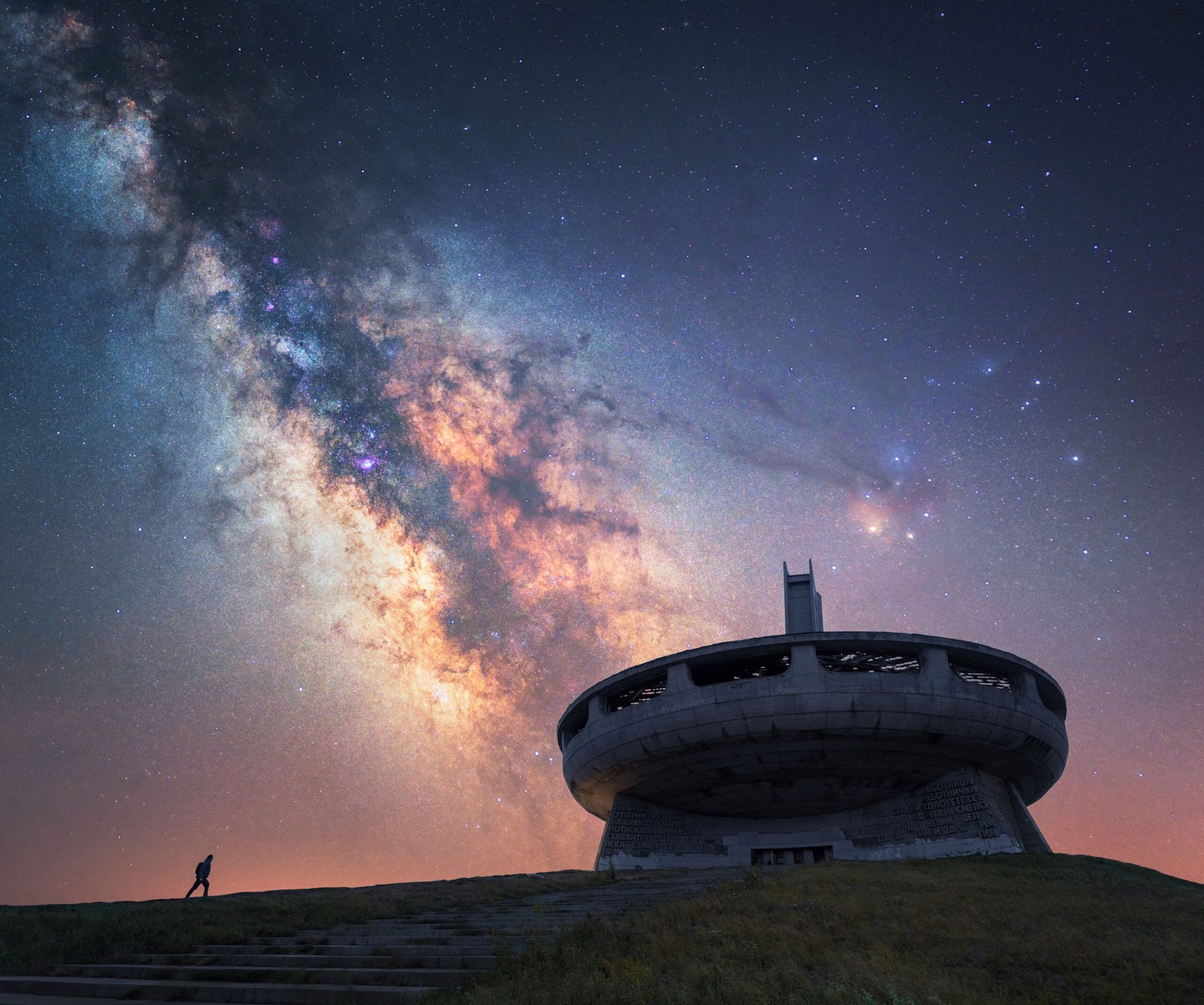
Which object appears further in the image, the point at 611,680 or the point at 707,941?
the point at 611,680

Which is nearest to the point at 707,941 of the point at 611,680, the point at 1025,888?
the point at 1025,888

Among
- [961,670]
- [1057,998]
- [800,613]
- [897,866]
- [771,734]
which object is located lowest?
[1057,998]

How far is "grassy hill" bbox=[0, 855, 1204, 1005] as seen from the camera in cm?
835

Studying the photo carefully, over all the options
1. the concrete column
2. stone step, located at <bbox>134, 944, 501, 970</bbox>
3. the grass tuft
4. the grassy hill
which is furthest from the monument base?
stone step, located at <bbox>134, 944, 501, 970</bbox>

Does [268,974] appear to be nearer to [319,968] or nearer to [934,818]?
[319,968]

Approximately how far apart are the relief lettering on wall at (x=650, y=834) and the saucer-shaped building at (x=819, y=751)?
0.21 ft

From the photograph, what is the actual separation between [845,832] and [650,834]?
9.13m

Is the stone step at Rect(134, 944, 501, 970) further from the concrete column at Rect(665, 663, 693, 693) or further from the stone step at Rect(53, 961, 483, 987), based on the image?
the concrete column at Rect(665, 663, 693, 693)

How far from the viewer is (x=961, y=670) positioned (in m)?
32.1

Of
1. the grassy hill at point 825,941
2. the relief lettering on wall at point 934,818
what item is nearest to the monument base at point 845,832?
the relief lettering on wall at point 934,818

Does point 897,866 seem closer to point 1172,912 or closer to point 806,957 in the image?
point 1172,912

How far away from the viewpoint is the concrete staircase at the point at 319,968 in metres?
8.56

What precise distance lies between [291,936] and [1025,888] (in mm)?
15219

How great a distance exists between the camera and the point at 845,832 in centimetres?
3431
